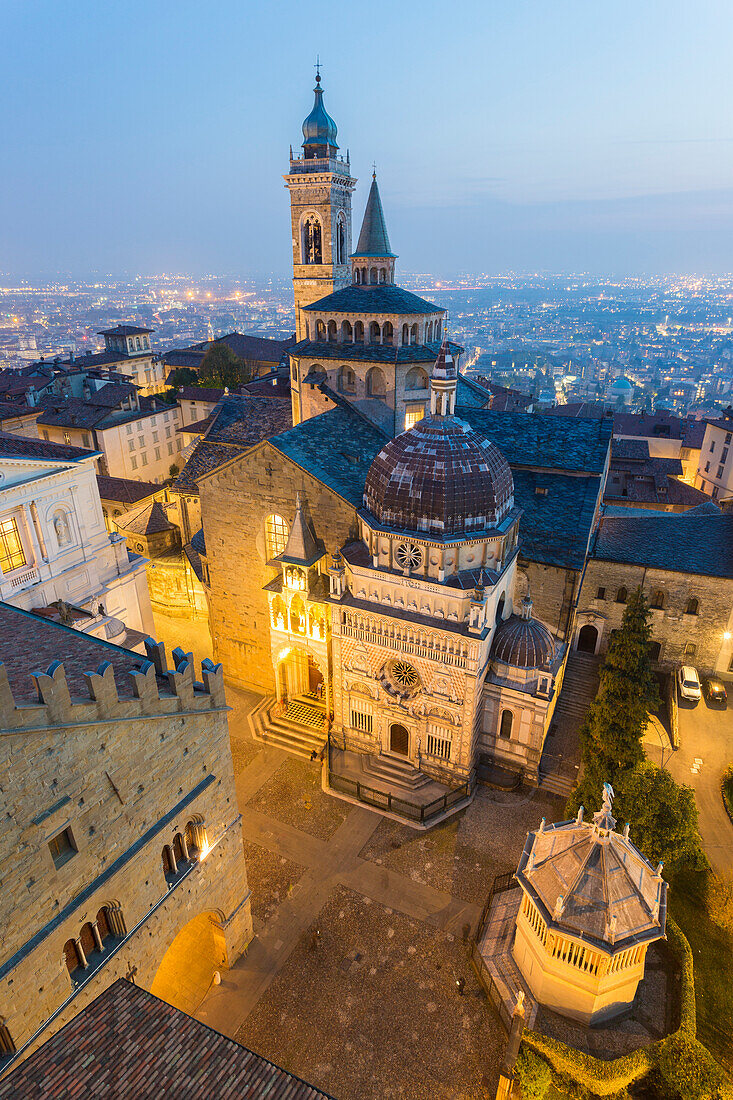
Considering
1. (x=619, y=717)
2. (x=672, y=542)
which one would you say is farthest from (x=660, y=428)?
(x=619, y=717)

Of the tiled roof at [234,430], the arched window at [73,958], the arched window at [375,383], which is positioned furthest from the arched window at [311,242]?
the arched window at [73,958]

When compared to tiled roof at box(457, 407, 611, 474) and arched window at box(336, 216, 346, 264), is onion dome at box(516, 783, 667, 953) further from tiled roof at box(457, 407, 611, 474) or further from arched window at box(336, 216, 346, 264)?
arched window at box(336, 216, 346, 264)

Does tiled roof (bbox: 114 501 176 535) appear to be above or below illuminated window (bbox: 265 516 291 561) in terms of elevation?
below

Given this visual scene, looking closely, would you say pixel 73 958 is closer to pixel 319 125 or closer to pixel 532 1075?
pixel 532 1075

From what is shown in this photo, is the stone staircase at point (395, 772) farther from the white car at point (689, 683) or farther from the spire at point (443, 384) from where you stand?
the spire at point (443, 384)

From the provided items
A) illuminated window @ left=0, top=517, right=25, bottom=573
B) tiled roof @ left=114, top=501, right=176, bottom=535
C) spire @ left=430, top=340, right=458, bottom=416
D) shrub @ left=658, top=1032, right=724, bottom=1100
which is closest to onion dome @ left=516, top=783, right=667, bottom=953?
shrub @ left=658, top=1032, right=724, bottom=1100

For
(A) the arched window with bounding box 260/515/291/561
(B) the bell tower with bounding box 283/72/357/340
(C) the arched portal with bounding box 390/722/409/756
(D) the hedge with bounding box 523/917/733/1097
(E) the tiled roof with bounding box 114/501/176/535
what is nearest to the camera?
(D) the hedge with bounding box 523/917/733/1097
